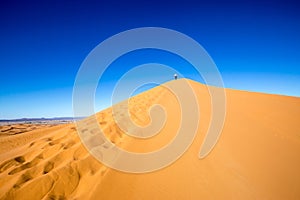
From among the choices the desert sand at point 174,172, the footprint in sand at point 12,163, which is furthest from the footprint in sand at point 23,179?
the footprint in sand at point 12,163

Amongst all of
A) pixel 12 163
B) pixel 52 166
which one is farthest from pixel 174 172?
pixel 12 163

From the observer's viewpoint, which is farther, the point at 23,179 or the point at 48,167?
the point at 48,167

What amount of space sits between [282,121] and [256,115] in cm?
107

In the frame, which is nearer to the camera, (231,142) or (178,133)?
(231,142)

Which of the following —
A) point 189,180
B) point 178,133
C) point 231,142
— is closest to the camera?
point 189,180

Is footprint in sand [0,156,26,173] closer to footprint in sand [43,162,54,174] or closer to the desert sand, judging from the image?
the desert sand

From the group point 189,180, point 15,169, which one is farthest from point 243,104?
point 15,169

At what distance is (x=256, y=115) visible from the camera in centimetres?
934

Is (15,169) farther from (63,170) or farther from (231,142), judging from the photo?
(231,142)

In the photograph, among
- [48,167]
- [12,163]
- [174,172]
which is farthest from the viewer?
[12,163]

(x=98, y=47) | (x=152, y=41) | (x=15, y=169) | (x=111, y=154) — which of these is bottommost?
(x=15, y=169)

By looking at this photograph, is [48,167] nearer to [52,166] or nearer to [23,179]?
[52,166]

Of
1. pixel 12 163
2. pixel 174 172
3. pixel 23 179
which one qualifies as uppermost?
pixel 174 172

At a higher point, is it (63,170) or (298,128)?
(298,128)
